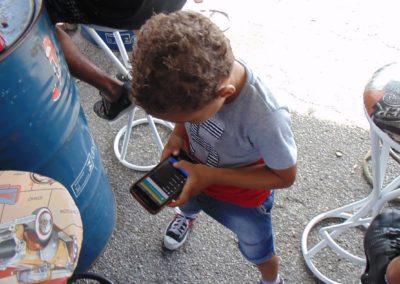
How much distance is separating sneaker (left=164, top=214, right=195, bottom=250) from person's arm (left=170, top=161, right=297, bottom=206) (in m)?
0.53

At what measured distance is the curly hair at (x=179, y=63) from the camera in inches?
28.2

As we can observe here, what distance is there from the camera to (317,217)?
152 centimetres

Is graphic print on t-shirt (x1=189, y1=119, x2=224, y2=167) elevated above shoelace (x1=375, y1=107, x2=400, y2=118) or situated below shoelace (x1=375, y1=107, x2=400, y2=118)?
below

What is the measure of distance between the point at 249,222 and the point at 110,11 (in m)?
0.75

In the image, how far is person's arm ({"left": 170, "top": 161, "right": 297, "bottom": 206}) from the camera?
3.03ft

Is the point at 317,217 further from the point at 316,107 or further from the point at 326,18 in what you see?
the point at 326,18

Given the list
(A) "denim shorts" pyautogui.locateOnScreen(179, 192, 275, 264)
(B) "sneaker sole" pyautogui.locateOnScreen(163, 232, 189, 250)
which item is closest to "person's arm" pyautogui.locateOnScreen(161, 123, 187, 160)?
(A) "denim shorts" pyautogui.locateOnScreen(179, 192, 275, 264)

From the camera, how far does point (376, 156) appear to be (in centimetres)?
109

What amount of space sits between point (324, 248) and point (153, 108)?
972 mm

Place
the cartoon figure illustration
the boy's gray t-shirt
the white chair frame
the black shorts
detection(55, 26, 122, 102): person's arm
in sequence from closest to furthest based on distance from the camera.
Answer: the cartoon figure illustration → the boy's gray t-shirt → the white chair frame → the black shorts → detection(55, 26, 122, 102): person's arm

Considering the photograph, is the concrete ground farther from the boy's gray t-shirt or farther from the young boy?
the boy's gray t-shirt

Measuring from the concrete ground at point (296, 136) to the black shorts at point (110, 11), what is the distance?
2.23 ft

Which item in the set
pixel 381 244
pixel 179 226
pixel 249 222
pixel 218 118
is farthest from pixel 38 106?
pixel 381 244

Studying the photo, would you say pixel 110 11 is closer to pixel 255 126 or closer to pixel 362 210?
pixel 255 126
